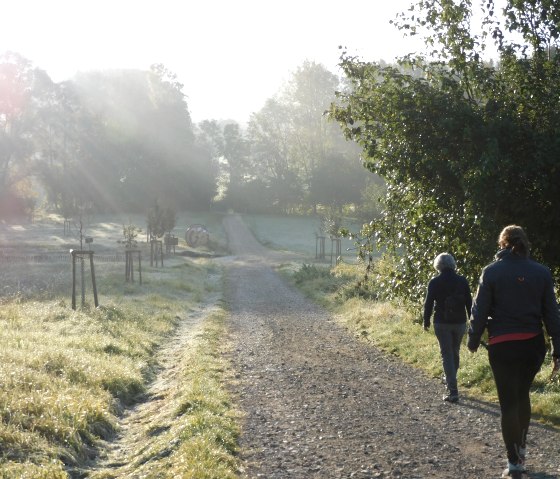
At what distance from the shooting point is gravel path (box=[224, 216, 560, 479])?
7.00 meters

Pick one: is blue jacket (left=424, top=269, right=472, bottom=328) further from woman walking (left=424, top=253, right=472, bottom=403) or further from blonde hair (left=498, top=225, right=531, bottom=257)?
blonde hair (left=498, top=225, right=531, bottom=257)

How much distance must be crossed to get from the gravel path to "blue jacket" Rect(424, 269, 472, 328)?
119 centimetres

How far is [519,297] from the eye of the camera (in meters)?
6.35

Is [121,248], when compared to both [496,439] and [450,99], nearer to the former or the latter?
[450,99]

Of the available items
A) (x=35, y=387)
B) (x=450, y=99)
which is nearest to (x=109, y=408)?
(x=35, y=387)

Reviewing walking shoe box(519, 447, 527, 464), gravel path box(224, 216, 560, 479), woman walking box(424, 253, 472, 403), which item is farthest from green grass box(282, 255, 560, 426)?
walking shoe box(519, 447, 527, 464)

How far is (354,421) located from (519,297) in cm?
326

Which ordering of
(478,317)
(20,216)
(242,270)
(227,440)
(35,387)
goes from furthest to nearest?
(20,216) < (242,270) < (35,387) < (227,440) < (478,317)

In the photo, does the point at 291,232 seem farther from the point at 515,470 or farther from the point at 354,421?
the point at 515,470

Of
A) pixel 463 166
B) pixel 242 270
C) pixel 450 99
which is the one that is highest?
pixel 450 99

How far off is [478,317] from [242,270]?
3560 centimetres

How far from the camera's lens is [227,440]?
25.5 feet

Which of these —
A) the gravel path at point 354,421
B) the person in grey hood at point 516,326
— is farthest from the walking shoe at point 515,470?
the gravel path at point 354,421

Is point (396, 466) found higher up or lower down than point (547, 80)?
lower down
